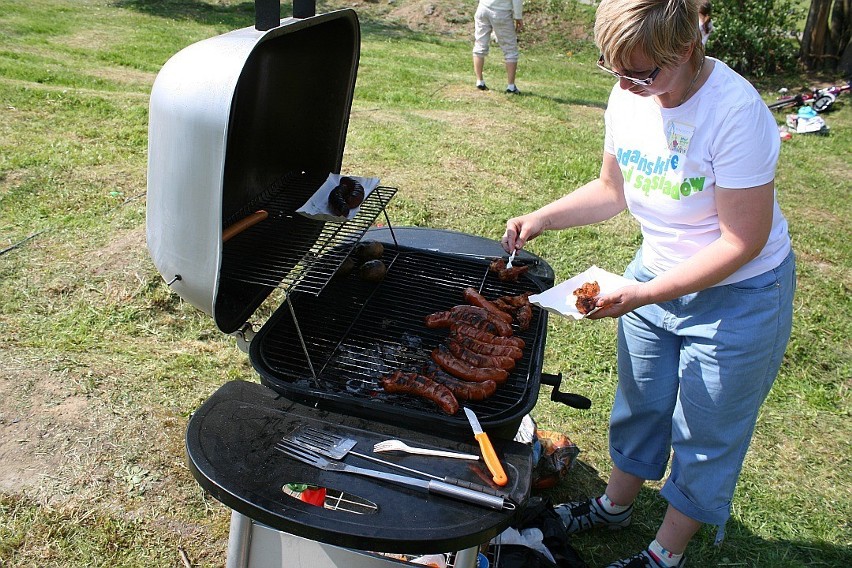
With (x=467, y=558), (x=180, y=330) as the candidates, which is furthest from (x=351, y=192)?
(x=180, y=330)

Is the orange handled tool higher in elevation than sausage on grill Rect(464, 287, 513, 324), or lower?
lower

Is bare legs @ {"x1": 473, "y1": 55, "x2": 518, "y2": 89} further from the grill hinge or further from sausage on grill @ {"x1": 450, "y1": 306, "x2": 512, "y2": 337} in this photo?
the grill hinge

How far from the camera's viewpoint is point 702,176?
227cm

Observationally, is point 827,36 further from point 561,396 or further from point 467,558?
point 467,558

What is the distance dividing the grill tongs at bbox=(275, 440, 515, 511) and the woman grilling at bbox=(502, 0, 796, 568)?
81cm

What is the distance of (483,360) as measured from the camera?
8.27 ft

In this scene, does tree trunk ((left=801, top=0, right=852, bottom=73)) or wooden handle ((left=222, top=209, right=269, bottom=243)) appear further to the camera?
tree trunk ((left=801, top=0, right=852, bottom=73))

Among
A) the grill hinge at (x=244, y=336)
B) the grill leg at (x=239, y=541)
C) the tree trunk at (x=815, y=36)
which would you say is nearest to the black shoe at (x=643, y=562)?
the grill leg at (x=239, y=541)

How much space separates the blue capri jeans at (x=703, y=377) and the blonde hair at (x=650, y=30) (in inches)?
34.1

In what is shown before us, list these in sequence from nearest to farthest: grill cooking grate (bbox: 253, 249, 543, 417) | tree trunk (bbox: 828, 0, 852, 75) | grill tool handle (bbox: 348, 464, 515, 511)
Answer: grill tool handle (bbox: 348, 464, 515, 511), grill cooking grate (bbox: 253, 249, 543, 417), tree trunk (bbox: 828, 0, 852, 75)

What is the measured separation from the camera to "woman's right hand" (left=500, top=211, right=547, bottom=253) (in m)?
2.97

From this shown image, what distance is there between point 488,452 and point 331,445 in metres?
0.48

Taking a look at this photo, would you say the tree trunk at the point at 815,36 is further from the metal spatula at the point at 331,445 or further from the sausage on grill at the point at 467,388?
the metal spatula at the point at 331,445

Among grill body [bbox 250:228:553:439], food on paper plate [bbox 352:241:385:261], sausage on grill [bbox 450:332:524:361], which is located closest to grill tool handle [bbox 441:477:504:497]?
grill body [bbox 250:228:553:439]
